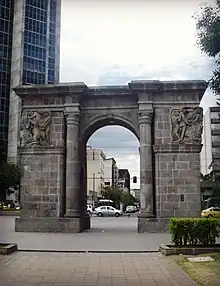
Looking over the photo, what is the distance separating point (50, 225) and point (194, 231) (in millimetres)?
9024

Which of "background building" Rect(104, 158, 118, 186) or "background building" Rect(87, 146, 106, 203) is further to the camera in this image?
"background building" Rect(104, 158, 118, 186)

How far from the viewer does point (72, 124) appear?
19344 mm

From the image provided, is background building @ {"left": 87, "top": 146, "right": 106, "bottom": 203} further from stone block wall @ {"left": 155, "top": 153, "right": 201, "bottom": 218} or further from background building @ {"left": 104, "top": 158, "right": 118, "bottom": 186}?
stone block wall @ {"left": 155, "top": 153, "right": 201, "bottom": 218}

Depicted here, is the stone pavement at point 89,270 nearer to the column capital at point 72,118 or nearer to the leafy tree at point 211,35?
the leafy tree at point 211,35

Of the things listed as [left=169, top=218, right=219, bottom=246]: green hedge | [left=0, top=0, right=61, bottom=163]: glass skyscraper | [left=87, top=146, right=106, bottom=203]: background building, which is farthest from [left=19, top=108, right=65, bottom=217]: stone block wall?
[left=87, top=146, right=106, bottom=203]: background building

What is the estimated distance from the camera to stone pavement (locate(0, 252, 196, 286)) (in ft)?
24.7

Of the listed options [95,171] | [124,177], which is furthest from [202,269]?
[124,177]

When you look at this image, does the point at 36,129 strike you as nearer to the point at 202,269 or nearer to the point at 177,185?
the point at 177,185

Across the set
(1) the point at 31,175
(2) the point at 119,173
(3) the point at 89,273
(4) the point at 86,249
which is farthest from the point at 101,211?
(2) the point at 119,173

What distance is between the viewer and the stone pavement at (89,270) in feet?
24.7

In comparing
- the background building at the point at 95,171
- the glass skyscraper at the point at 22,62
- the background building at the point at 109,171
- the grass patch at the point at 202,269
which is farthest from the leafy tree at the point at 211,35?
the background building at the point at 109,171

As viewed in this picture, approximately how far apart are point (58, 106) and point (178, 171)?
6710 mm

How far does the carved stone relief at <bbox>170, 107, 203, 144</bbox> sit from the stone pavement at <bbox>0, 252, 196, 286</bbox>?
8.76m

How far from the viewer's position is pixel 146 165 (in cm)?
1870
